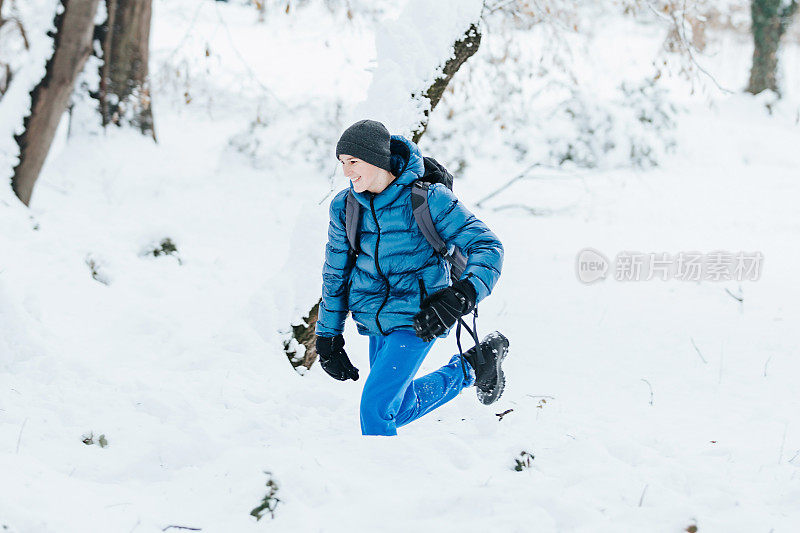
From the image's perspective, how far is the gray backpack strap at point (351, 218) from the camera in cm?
318

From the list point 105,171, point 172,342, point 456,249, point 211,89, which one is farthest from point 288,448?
point 211,89

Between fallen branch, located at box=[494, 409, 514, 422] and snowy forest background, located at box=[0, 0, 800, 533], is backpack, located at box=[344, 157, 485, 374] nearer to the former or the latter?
fallen branch, located at box=[494, 409, 514, 422]

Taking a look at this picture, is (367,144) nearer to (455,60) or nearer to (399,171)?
(399,171)

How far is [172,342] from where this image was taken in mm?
4484

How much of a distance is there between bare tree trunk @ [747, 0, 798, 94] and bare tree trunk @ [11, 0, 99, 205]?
11.9m

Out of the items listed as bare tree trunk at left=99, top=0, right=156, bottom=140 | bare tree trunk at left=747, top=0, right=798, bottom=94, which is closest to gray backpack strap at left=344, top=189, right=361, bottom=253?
bare tree trunk at left=99, top=0, right=156, bottom=140

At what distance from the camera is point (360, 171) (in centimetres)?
304

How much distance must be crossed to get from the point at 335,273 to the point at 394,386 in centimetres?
65

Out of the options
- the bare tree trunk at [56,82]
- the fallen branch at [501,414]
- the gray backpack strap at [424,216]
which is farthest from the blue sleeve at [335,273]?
the bare tree trunk at [56,82]

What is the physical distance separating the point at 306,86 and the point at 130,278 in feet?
32.6

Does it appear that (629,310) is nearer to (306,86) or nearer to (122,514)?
(122,514)

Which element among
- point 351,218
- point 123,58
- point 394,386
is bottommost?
point 394,386

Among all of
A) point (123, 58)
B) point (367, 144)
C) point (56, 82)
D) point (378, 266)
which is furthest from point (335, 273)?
point (123, 58)

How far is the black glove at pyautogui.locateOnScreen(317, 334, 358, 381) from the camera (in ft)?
11.4
